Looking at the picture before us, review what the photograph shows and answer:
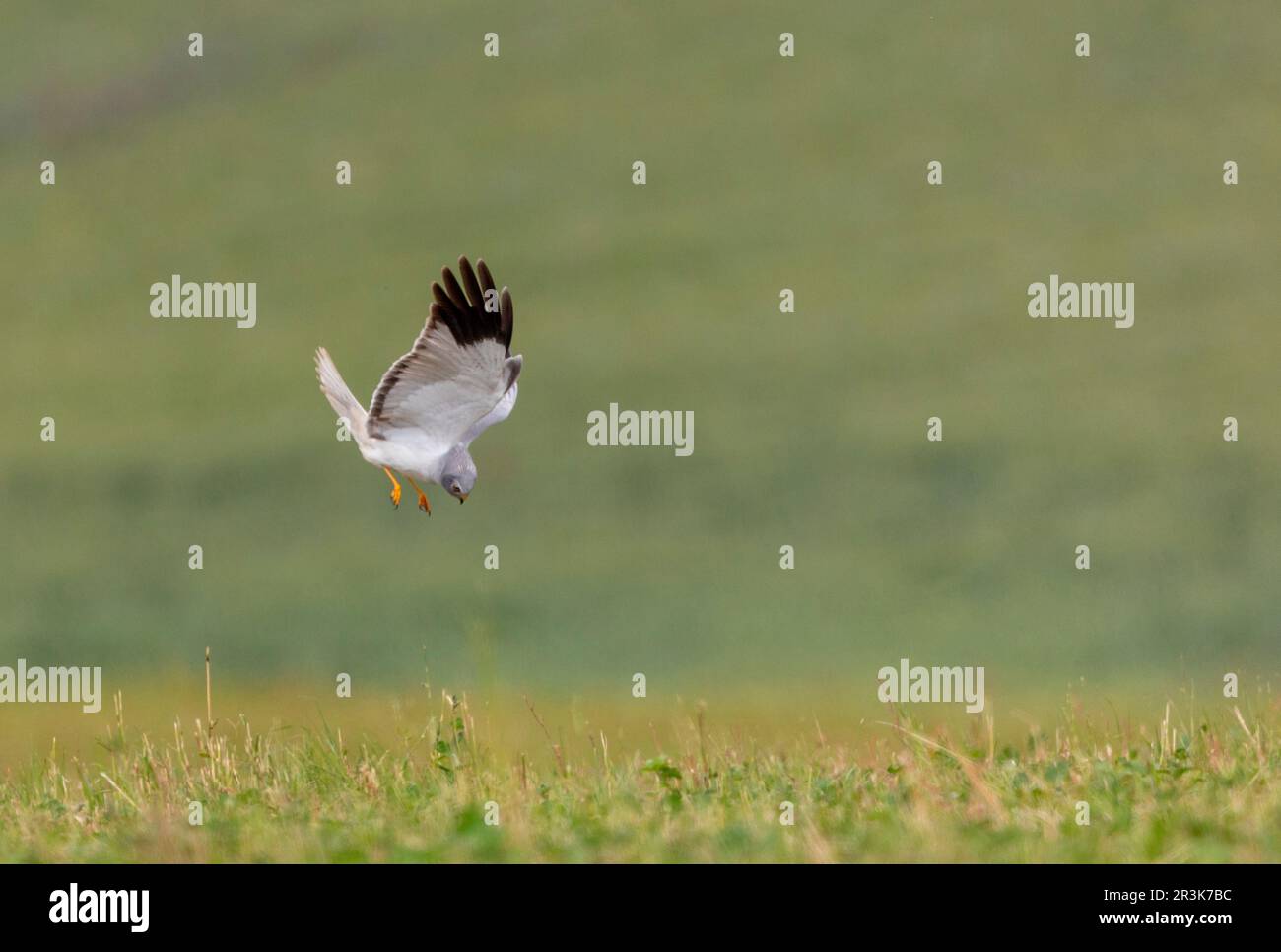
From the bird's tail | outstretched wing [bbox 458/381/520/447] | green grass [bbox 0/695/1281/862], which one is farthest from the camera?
the bird's tail

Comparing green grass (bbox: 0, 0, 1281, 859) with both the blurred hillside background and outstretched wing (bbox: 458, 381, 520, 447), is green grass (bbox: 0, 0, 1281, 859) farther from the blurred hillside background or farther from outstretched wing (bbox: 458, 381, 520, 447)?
outstretched wing (bbox: 458, 381, 520, 447)

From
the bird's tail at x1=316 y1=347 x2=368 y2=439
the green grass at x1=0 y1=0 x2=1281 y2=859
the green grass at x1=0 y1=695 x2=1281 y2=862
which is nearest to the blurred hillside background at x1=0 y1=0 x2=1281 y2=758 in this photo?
the green grass at x1=0 y1=0 x2=1281 y2=859

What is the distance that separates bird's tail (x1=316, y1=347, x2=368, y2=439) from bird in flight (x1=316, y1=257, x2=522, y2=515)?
0.15 metres

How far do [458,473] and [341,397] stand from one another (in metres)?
1.02

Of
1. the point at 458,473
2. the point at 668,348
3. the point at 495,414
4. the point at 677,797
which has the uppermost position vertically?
the point at 668,348

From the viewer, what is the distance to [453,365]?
1173 centimetres

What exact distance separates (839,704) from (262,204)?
3710cm

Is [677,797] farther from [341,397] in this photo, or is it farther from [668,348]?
[668,348]

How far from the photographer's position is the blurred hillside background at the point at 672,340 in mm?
38688

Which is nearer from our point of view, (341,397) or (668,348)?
(341,397)

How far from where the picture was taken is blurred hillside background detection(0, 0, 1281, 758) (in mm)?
38688

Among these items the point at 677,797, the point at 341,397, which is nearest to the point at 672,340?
the point at 341,397
